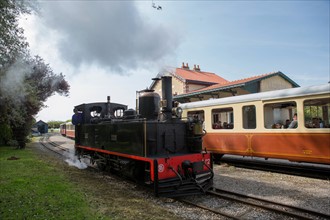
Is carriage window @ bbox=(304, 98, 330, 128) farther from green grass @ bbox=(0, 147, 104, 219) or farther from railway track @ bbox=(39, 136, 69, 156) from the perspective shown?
railway track @ bbox=(39, 136, 69, 156)

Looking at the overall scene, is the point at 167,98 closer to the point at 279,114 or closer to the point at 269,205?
the point at 269,205

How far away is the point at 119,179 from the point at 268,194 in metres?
4.35

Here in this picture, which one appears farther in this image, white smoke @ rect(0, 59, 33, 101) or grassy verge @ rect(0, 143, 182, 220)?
white smoke @ rect(0, 59, 33, 101)

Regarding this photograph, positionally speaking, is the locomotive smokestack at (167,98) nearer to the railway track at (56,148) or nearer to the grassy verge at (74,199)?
the grassy verge at (74,199)

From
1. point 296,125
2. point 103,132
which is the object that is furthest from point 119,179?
point 296,125

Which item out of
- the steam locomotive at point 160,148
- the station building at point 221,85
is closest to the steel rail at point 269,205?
the steam locomotive at point 160,148

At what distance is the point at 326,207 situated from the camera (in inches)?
227

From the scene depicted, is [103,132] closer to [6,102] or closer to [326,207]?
[326,207]

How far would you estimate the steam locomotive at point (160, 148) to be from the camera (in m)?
6.41

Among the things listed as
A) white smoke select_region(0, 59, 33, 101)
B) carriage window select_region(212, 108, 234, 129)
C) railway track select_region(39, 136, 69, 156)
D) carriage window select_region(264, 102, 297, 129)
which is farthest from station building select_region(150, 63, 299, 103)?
railway track select_region(39, 136, 69, 156)

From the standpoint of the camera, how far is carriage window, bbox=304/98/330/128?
814 centimetres

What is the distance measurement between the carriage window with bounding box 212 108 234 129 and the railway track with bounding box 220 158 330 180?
5.52ft

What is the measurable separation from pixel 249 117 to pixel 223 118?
4.47 feet

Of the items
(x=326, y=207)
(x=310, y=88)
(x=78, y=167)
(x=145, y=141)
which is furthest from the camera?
(x=78, y=167)
